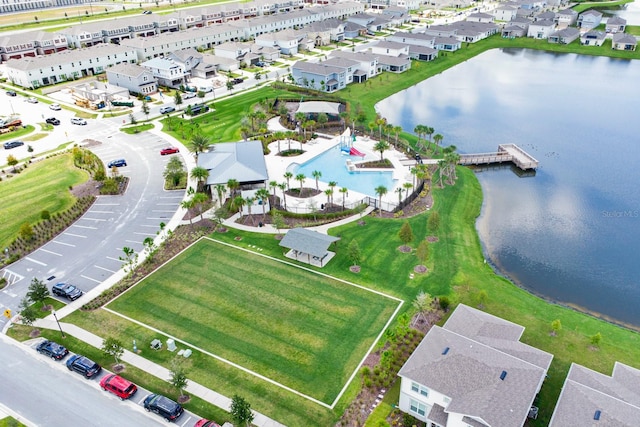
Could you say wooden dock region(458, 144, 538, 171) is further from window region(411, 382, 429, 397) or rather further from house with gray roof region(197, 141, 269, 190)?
window region(411, 382, 429, 397)

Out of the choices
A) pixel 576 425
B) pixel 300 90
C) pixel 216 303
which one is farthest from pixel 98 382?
pixel 300 90

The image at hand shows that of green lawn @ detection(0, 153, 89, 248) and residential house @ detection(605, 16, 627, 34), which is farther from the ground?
residential house @ detection(605, 16, 627, 34)

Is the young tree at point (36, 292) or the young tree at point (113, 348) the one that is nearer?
the young tree at point (113, 348)

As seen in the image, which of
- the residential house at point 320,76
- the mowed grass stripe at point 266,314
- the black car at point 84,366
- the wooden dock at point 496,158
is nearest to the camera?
the black car at point 84,366

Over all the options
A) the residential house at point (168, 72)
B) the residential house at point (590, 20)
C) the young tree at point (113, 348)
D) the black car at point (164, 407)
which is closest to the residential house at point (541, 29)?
the residential house at point (590, 20)

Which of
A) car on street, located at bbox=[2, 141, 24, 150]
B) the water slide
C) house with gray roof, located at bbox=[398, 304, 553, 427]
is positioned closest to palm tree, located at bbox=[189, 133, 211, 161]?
the water slide

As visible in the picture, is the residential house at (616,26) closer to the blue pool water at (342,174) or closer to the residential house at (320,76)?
the residential house at (320,76)

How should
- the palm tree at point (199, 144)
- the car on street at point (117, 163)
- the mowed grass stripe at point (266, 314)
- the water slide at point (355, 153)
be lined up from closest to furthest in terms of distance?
the mowed grass stripe at point (266, 314) < the palm tree at point (199, 144) < the car on street at point (117, 163) < the water slide at point (355, 153)
